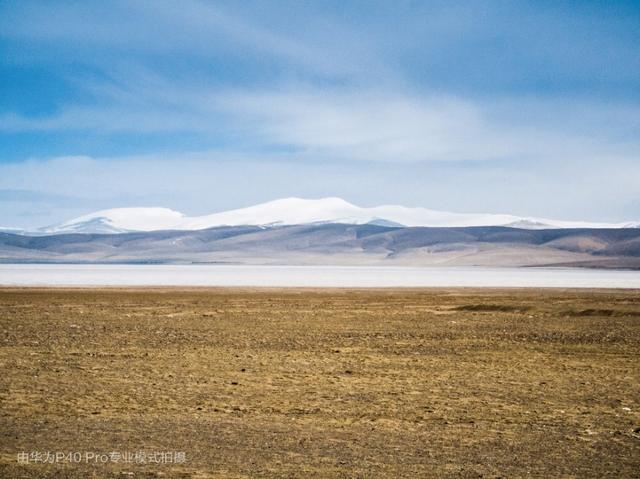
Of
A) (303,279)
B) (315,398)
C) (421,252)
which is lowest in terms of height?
(315,398)

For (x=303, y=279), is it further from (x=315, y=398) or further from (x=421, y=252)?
(x=421, y=252)

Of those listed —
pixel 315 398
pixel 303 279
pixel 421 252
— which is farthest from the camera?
pixel 421 252

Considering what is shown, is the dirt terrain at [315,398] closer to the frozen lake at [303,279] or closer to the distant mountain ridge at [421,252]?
the frozen lake at [303,279]

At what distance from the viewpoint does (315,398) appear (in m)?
Answer: 10.5

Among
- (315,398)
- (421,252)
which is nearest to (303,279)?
(315,398)

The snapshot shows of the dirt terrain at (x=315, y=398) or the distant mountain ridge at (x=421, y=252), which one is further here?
the distant mountain ridge at (x=421, y=252)

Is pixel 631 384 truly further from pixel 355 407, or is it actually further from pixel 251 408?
pixel 251 408

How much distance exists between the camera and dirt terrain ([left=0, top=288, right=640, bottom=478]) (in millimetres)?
7168

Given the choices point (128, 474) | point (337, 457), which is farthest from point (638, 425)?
point (128, 474)

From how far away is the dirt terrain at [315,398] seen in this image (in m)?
7.17

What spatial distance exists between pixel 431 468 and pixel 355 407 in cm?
298

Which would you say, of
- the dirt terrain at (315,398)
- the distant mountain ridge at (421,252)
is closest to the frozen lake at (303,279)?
the dirt terrain at (315,398)

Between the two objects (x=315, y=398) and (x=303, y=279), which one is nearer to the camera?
(x=315, y=398)

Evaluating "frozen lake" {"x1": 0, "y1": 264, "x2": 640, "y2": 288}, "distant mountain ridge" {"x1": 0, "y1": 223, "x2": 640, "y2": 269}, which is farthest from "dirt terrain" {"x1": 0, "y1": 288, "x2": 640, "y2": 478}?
"distant mountain ridge" {"x1": 0, "y1": 223, "x2": 640, "y2": 269}
